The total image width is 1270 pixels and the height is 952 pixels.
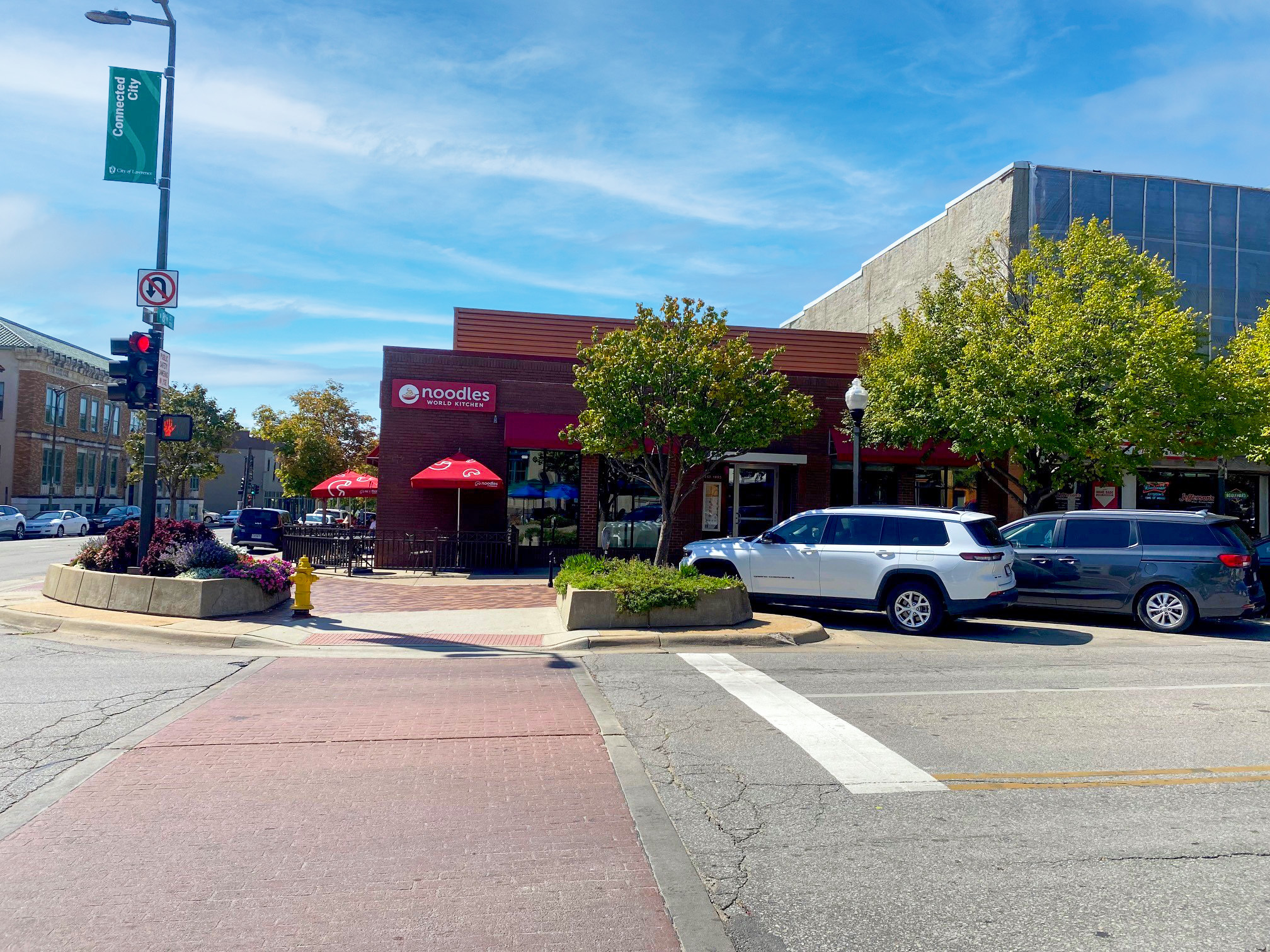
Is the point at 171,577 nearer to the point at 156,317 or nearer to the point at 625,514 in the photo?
the point at 156,317

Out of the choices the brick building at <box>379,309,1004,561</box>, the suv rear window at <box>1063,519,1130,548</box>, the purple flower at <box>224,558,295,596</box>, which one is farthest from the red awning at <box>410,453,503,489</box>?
the suv rear window at <box>1063,519,1130,548</box>

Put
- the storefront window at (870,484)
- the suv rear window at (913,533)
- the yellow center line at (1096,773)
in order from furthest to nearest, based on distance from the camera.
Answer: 1. the storefront window at (870,484)
2. the suv rear window at (913,533)
3. the yellow center line at (1096,773)

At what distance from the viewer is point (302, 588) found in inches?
499

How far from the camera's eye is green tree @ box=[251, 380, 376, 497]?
3888 centimetres

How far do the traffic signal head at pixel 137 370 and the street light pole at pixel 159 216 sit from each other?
0.21 m

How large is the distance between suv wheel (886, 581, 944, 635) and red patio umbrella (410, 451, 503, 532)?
374 inches

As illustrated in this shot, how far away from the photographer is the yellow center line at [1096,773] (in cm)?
579

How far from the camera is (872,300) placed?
30.6m

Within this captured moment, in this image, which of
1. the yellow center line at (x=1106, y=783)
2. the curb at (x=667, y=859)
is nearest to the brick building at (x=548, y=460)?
the curb at (x=667, y=859)

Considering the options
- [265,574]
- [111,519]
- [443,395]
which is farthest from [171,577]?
[111,519]

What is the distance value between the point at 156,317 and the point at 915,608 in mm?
11729

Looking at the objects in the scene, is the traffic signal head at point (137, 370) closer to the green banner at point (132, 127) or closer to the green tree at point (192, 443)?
the green banner at point (132, 127)

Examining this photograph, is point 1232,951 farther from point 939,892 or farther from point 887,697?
point 887,697

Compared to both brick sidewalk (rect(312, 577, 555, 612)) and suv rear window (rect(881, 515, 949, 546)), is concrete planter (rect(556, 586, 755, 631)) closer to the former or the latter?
suv rear window (rect(881, 515, 949, 546))
